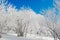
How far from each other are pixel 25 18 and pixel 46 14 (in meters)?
22.6

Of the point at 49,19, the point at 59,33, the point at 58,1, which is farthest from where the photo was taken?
the point at 49,19

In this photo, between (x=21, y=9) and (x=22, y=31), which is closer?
(x=22, y=31)

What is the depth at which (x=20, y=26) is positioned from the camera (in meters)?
37.7

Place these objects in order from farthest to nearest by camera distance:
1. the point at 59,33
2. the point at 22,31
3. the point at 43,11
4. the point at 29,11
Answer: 1. the point at 29,11
2. the point at 22,31
3. the point at 43,11
4. the point at 59,33

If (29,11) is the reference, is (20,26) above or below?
below

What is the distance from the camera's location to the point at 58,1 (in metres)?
9.03

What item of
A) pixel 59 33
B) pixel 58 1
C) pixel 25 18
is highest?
pixel 25 18

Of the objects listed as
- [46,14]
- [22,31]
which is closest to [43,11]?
[46,14]

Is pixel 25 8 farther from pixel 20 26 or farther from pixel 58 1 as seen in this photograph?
pixel 58 1

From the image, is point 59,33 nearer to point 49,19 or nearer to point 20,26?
point 49,19

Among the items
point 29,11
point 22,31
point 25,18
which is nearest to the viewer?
point 22,31

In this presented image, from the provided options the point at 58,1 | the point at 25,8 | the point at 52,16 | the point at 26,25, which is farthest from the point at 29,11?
the point at 58,1

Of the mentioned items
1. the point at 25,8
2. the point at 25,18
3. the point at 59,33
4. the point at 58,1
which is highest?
the point at 25,8

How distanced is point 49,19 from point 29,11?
24.0 m
